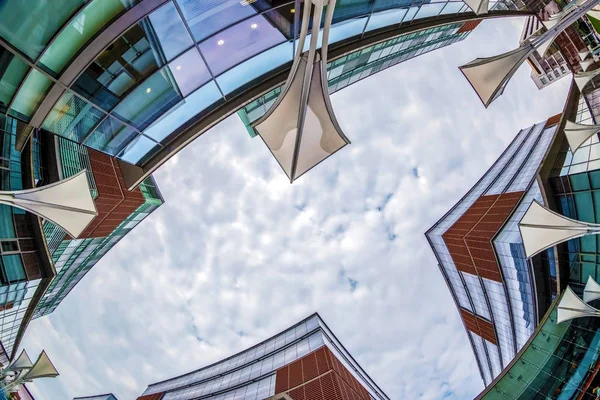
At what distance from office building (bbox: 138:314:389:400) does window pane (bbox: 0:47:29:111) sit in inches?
787

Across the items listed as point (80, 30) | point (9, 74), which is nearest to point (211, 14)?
point (80, 30)

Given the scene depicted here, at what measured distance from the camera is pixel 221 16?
980 cm

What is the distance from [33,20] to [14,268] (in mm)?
13454

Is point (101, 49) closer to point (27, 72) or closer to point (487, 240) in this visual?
point (27, 72)

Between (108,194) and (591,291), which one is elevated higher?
(108,194)

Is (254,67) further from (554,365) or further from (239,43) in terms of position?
(554,365)

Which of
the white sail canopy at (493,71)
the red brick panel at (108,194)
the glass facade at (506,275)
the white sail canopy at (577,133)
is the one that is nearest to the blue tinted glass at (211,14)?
the white sail canopy at (493,71)

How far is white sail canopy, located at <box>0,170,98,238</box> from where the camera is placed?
37.1 feet

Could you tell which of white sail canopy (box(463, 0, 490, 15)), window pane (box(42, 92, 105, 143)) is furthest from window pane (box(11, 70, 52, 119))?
white sail canopy (box(463, 0, 490, 15))

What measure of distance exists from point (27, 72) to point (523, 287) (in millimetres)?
31756

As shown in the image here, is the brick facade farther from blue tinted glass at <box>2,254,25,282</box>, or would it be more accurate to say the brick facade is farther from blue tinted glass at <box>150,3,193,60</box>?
blue tinted glass at <box>150,3,193,60</box>

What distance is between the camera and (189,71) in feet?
35.0

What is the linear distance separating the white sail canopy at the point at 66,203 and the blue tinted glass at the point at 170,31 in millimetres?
6661

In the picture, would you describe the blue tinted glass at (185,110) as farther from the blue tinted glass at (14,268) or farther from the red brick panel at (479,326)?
the red brick panel at (479,326)
